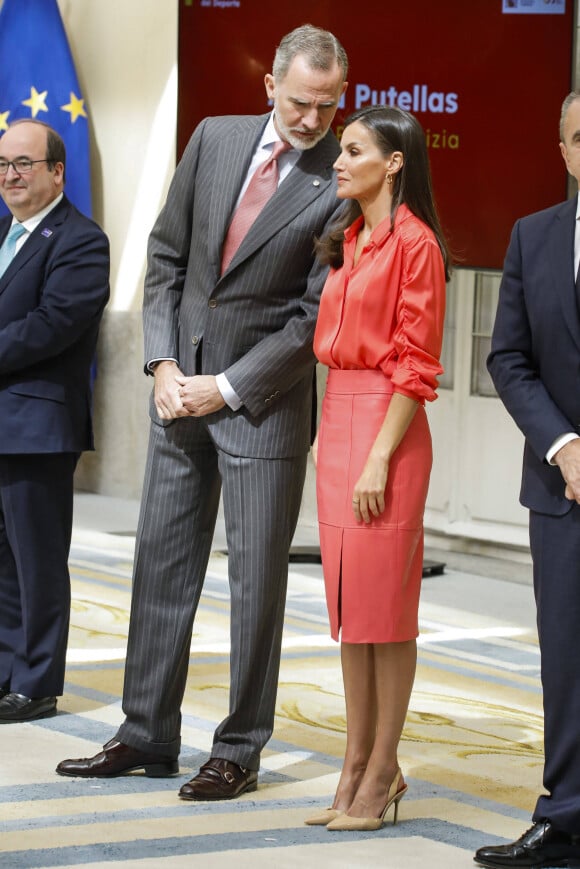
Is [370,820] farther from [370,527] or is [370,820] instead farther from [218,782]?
[370,527]

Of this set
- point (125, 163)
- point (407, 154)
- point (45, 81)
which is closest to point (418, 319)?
point (407, 154)

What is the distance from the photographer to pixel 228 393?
4.35 m

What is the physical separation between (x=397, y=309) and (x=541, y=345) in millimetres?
330

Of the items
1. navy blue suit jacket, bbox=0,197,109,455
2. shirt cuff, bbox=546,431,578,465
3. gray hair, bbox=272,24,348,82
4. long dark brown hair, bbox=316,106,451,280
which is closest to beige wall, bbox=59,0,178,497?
navy blue suit jacket, bbox=0,197,109,455

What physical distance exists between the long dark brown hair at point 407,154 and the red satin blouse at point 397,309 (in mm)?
38

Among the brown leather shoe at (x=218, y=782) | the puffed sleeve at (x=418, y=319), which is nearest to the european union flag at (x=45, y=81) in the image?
the brown leather shoe at (x=218, y=782)

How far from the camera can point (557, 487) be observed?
383 cm

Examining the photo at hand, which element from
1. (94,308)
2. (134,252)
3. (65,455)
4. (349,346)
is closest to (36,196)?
(94,308)

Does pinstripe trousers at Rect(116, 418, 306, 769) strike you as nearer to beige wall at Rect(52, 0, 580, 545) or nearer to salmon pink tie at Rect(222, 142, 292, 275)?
salmon pink tie at Rect(222, 142, 292, 275)

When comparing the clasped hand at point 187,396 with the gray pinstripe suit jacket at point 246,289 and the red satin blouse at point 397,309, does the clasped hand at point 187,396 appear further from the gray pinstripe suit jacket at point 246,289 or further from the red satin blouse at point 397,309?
the red satin blouse at point 397,309

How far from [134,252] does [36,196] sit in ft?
17.1

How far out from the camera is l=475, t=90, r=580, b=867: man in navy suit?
379 centimetres

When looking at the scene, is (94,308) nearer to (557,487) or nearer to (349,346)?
(349,346)

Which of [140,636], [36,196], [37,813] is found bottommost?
[37,813]
